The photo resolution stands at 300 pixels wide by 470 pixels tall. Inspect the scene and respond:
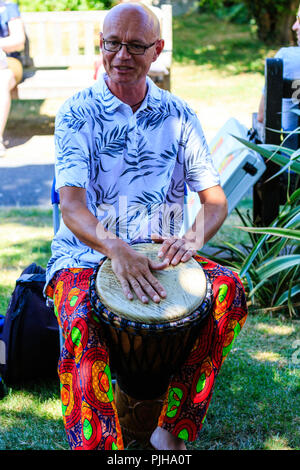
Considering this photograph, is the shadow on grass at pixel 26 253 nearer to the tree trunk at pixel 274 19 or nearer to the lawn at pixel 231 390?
the lawn at pixel 231 390

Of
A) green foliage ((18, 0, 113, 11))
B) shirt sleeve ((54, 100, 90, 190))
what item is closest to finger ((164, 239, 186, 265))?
shirt sleeve ((54, 100, 90, 190))

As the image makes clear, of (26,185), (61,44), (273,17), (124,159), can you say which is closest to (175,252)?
(124,159)

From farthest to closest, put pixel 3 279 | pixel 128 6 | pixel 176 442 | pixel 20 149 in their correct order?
1. pixel 20 149
2. pixel 3 279
3. pixel 128 6
4. pixel 176 442

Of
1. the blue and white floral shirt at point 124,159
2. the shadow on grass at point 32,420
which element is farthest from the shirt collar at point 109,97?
the shadow on grass at point 32,420

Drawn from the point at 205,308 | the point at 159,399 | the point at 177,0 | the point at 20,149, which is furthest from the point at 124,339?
the point at 177,0

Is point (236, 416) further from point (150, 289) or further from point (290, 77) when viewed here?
point (290, 77)

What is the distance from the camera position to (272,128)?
3.65 metres

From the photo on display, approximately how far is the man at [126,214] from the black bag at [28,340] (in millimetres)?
387

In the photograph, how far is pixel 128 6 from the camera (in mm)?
2412

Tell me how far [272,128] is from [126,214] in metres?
1.43

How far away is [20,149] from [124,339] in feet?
17.7

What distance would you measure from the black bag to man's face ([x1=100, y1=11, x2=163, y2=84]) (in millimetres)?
1061

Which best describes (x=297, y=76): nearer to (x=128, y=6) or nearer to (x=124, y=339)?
(x=128, y=6)

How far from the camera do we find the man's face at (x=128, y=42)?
2418 millimetres
